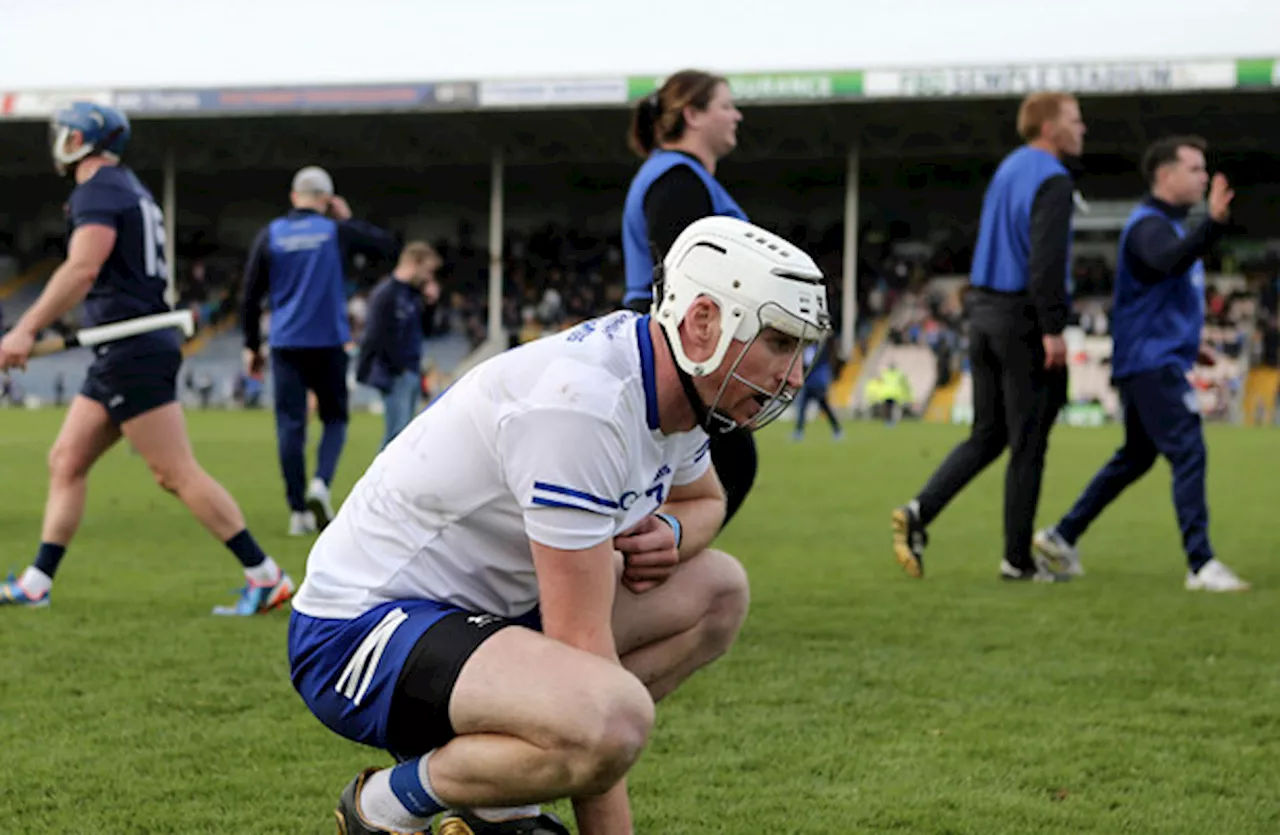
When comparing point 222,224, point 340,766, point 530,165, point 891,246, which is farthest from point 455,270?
point 340,766

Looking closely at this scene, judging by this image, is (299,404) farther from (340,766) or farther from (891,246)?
(891,246)

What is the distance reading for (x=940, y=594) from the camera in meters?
7.13

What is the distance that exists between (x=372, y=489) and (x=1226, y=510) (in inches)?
401

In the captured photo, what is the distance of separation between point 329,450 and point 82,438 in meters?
3.67

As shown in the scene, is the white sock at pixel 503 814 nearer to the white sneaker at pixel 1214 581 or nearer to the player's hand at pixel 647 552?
the player's hand at pixel 647 552

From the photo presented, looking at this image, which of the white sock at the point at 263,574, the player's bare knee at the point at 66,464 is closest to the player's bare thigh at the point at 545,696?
the white sock at the point at 263,574

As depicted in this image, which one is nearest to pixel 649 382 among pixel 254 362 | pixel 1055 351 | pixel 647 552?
pixel 647 552

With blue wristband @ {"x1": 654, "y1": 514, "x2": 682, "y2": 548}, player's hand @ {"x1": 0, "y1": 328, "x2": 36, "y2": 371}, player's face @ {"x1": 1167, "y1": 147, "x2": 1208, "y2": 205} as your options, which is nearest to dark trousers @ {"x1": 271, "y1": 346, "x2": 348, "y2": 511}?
player's hand @ {"x1": 0, "y1": 328, "x2": 36, "y2": 371}

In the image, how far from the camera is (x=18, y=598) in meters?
6.33

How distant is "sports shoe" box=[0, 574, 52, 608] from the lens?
20.8 feet

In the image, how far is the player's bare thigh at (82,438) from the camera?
594cm

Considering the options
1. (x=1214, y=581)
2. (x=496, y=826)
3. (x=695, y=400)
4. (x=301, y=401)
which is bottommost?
(x=1214, y=581)

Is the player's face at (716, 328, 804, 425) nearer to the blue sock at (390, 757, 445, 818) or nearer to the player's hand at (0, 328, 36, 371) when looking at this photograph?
the blue sock at (390, 757, 445, 818)

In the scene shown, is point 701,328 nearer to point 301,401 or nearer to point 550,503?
point 550,503
